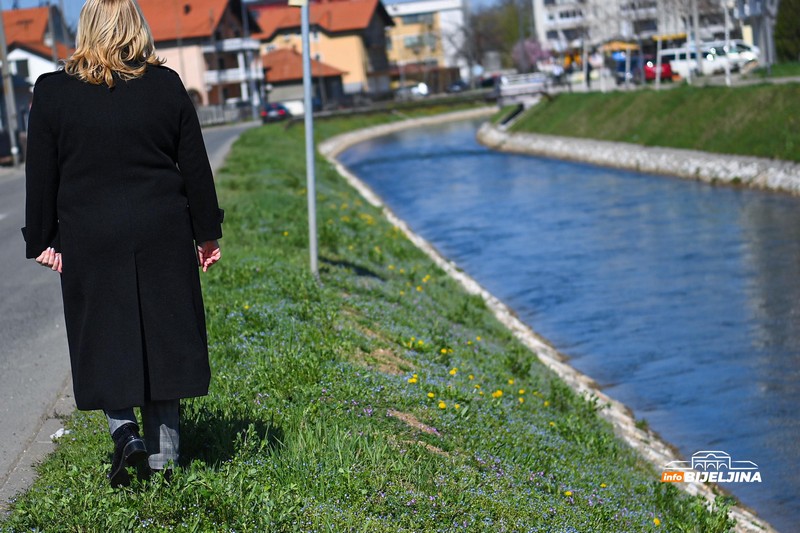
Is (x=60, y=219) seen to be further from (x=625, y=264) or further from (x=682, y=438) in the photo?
(x=625, y=264)

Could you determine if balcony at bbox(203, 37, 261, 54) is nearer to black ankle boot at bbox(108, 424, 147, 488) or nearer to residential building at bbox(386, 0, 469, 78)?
residential building at bbox(386, 0, 469, 78)

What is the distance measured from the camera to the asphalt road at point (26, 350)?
275 inches

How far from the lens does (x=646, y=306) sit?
55.1 feet

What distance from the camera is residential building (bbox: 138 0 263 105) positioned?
4082 inches

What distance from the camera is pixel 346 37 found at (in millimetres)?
125250

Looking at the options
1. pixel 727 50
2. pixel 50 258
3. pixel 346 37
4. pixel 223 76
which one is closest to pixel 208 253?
pixel 50 258

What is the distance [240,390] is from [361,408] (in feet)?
2.49

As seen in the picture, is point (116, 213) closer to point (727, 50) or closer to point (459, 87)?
point (727, 50)

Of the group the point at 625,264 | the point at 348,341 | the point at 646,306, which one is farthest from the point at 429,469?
the point at 625,264

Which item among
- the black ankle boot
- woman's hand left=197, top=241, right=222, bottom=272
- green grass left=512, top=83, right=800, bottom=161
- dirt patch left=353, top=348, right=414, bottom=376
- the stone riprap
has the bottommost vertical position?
the stone riprap

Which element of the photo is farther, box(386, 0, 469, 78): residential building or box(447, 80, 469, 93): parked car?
box(386, 0, 469, 78): residential building

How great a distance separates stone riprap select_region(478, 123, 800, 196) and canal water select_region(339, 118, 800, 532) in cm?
70

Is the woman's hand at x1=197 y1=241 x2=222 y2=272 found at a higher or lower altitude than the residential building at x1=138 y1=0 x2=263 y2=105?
lower

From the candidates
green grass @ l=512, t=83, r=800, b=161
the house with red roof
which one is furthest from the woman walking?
the house with red roof
